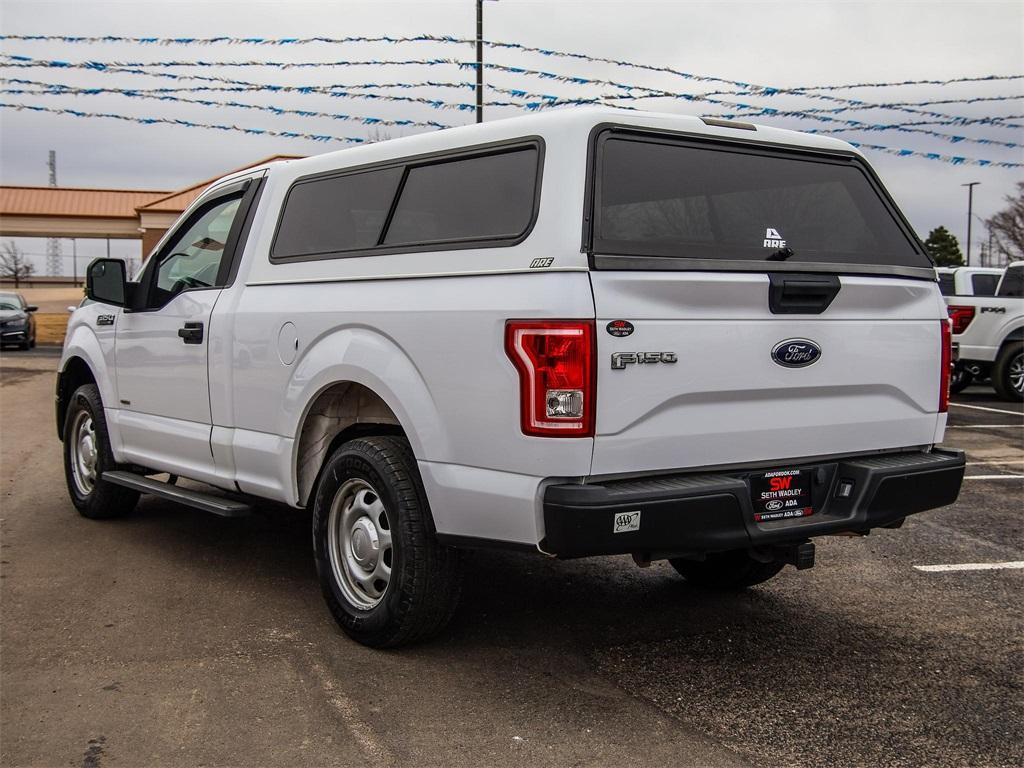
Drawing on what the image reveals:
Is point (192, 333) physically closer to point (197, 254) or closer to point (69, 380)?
point (197, 254)

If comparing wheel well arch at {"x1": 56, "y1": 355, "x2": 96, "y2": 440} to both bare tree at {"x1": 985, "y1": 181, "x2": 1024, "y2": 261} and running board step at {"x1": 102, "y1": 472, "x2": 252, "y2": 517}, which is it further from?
bare tree at {"x1": 985, "y1": 181, "x2": 1024, "y2": 261}

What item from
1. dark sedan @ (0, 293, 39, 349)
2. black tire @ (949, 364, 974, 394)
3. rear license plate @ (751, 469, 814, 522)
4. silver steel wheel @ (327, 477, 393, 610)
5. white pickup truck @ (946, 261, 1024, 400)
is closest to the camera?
rear license plate @ (751, 469, 814, 522)

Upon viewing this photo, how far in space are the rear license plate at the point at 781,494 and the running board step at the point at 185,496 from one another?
2533 millimetres

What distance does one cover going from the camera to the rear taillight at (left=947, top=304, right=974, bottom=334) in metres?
15.1

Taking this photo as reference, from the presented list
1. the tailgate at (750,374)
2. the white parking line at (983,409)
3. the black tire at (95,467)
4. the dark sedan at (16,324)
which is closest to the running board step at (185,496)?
Answer: the black tire at (95,467)

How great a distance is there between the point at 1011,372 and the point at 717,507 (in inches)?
517

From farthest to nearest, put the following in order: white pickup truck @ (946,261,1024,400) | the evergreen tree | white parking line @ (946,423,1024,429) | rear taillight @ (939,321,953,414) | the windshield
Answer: the evergreen tree, white pickup truck @ (946,261,1024,400), white parking line @ (946,423,1024,429), rear taillight @ (939,321,953,414), the windshield

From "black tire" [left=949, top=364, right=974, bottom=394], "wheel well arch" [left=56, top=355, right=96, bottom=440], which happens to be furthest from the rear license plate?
"black tire" [left=949, top=364, right=974, bottom=394]

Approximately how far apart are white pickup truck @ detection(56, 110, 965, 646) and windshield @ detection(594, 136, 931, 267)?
1 cm

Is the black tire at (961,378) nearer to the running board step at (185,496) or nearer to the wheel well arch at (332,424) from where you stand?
the running board step at (185,496)

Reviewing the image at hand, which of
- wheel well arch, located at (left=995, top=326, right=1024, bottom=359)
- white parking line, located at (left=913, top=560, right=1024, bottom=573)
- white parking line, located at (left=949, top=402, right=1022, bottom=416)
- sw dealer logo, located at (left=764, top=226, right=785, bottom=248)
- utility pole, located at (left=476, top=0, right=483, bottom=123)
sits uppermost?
utility pole, located at (left=476, top=0, right=483, bottom=123)

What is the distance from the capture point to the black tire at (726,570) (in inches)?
205

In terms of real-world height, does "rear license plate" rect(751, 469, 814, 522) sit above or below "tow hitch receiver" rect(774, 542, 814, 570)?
above

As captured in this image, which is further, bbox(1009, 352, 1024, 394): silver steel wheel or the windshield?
bbox(1009, 352, 1024, 394): silver steel wheel
